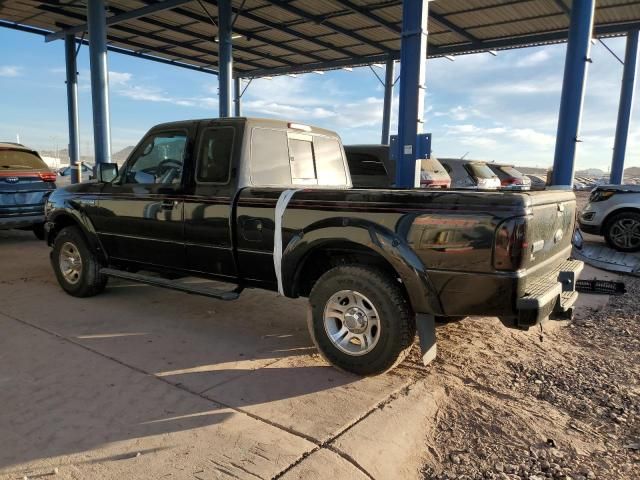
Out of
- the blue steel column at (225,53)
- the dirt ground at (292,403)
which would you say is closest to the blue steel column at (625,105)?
the blue steel column at (225,53)

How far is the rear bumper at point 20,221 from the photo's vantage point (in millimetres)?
8391

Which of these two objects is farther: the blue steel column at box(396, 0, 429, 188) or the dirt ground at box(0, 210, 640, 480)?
the blue steel column at box(396, 0, 429, 188)

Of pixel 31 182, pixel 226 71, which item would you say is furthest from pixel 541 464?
pixel 226 71

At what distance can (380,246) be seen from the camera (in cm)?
332

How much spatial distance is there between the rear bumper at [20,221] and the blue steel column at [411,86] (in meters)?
6.67

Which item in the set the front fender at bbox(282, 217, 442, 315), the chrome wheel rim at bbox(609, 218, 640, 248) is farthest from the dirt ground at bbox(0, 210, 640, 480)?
the chrome wheel rim at bbox(609, 218, 640, 248)

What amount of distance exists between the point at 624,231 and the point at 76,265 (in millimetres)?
9118

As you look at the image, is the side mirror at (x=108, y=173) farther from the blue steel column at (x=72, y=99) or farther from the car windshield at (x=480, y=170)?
the blue steel column at (x=72, y=99)

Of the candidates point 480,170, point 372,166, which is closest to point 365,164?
point 372,166

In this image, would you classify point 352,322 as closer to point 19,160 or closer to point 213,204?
point 213,204

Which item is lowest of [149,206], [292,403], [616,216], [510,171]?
[292,403]

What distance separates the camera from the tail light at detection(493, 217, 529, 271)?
2902mm

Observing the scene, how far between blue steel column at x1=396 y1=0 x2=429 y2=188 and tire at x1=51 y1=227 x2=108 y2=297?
17.4ft

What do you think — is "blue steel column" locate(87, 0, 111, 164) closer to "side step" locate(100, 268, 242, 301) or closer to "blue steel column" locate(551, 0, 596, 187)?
"side step" locate(100, 268, 242, 301)
